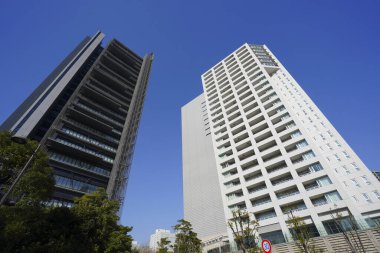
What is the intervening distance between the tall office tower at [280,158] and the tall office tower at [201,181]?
3689 mm

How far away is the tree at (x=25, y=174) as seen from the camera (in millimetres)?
13750

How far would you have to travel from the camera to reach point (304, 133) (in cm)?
3809

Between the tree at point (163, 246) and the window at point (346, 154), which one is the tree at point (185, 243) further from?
the window at point (346, 154)

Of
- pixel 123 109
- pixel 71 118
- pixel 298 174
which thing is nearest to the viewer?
pixel 298 174

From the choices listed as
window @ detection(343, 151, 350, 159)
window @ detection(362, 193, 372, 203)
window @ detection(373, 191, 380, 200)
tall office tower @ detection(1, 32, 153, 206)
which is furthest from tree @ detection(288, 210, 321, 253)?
tall office tower @ detection(1, 32, 153, 206)

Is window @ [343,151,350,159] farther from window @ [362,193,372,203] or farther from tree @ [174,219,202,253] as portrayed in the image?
tree @ [174,219,202,253]

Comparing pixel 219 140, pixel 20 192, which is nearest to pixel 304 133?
pixel 219 140

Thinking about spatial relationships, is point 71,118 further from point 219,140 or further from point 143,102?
point 219,140

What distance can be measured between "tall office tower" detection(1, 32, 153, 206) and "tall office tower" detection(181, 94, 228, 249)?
15582 millimetres

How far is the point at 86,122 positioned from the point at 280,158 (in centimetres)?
4263

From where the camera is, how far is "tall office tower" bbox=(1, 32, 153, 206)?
39.0 meters

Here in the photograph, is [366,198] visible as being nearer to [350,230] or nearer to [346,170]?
[346,170]

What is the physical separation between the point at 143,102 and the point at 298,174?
1855 inches

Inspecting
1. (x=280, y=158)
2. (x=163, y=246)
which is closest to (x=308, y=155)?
(x=280, y=158)
